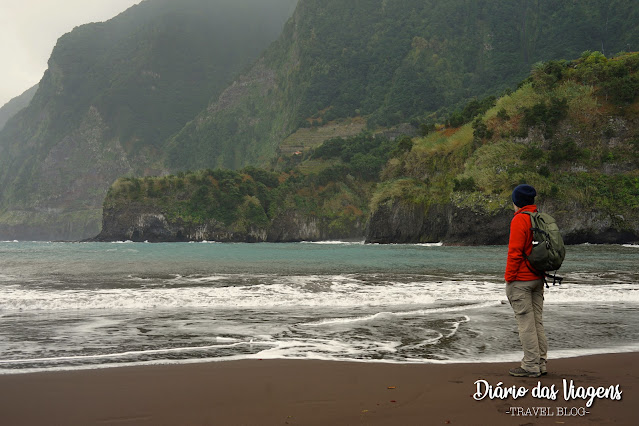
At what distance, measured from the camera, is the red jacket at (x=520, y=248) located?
5.78 m

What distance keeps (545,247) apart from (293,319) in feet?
18.8

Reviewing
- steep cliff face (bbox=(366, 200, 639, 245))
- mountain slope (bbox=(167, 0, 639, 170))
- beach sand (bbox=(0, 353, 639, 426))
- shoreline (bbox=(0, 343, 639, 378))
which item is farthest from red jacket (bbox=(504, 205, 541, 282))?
mountain slope (bbox=(167, 0, 639, 170))

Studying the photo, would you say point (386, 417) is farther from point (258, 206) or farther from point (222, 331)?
point (258, 206)

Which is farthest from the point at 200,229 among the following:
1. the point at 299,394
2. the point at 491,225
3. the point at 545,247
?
the point at 545,247

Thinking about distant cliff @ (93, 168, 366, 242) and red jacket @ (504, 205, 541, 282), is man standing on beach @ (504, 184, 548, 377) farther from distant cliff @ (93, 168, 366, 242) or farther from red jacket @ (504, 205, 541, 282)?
distant cliff @ (93, 168, 366, 242)

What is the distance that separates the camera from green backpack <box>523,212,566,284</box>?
Answer: 5629mm

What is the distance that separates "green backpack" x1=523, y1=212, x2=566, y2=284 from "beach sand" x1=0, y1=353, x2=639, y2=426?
122cm

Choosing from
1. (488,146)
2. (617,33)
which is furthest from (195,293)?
(617,33)

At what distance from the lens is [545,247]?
5.63 m

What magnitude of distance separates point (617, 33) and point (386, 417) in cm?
14241

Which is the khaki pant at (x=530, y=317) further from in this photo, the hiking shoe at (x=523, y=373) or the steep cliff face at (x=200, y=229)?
the steep cliff face at (x=200, y=229)

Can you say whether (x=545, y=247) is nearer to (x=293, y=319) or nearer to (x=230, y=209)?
(x=293, y=319)

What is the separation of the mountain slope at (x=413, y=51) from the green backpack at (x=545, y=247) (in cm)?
12715

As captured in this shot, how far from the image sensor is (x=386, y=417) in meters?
4.31
